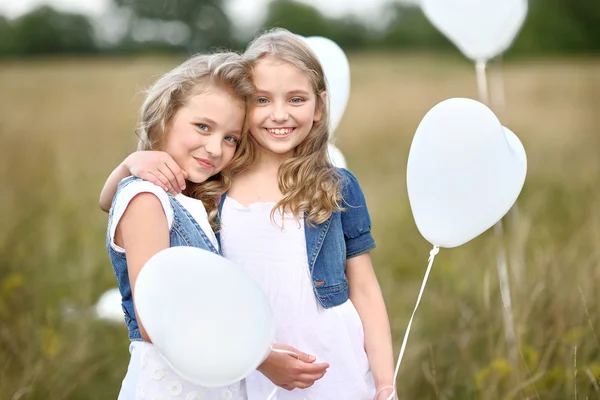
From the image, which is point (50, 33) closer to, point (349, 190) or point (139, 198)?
point (349, 190)

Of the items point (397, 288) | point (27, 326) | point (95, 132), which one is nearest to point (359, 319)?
point (27, 326)

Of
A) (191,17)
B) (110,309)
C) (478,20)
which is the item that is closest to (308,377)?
(478,20)

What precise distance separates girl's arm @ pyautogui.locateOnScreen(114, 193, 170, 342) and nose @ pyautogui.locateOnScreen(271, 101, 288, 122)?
1.12 feet

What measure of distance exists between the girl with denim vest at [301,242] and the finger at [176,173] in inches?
7.1

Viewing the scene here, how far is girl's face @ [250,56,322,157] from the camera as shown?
1.70 meters

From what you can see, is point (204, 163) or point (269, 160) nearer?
point (204, 163)

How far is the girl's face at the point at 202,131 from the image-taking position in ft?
5.31

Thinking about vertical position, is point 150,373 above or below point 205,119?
below

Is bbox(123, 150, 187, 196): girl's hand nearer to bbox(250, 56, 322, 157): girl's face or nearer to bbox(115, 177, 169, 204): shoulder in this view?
bbox(115, 177, 169, 204): shoulder

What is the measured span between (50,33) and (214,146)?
13.4m

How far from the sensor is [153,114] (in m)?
1.66

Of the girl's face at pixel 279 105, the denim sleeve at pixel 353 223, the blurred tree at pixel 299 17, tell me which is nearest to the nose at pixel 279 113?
the girl's face at pixel 279 105

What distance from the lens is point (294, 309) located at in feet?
5.59

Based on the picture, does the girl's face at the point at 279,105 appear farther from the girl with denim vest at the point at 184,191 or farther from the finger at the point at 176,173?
the finger at the point at 176,173
